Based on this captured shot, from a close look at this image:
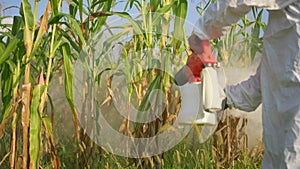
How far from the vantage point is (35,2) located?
1.71 m

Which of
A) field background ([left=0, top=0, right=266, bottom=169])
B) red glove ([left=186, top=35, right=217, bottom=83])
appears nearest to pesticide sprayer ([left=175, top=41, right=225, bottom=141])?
red glove ([left=186, top=35, right=217, bottom=83])

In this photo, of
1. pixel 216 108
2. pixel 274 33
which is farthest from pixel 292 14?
pixel 216 108

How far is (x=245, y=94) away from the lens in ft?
4.67

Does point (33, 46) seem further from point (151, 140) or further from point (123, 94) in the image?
point (123, 94)

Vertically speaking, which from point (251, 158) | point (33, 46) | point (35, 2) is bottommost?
point (251, 158)

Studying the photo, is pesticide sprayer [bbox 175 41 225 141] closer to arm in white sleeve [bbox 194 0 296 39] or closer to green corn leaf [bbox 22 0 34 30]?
arm in white sleeve [bbox 194 0 296 39]

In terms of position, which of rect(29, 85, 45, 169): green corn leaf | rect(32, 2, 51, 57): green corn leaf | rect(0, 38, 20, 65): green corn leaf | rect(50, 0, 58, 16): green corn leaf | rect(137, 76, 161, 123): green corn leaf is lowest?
rect(29, 85, 45, 169): green corn leaf

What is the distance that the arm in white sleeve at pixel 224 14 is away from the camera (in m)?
1.20

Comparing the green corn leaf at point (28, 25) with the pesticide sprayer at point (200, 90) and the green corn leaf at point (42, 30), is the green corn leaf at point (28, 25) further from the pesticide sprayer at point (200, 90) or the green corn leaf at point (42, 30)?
the pesticide sprayer at point (200, 90)

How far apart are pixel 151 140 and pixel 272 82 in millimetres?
873

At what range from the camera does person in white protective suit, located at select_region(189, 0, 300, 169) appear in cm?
122

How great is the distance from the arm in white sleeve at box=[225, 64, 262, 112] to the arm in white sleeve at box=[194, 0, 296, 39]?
197 mm

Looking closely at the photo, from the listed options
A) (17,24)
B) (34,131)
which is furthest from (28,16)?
(34,131)

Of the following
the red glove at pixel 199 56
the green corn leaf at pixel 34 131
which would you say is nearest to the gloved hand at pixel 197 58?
the red glove at pixel 199 56
